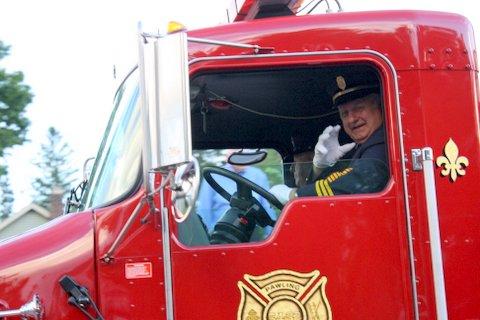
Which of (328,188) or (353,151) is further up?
(353,151)

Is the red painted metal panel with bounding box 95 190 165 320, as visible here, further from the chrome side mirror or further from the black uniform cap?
the black uniform cap

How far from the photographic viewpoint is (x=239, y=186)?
3.84m

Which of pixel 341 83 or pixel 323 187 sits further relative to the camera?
pixel 341 83

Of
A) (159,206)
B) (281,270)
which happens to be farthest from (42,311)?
(281,270)

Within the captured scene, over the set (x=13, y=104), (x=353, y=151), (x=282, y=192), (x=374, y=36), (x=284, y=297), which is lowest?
(x=284, y=297)

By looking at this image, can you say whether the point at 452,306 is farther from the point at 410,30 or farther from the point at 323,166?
the point at 410,30

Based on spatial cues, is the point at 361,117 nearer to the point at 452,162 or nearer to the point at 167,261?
the point at 452,162

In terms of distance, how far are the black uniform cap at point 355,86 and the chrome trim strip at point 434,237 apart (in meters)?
0.42

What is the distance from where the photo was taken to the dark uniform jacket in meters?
3.64

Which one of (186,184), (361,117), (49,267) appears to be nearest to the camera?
(186,184)

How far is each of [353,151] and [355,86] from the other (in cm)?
29

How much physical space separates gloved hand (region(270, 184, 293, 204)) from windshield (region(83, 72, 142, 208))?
1.92ft

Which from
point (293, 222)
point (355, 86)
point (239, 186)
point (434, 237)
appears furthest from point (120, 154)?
point (434, 237)

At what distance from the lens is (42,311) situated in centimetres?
339
